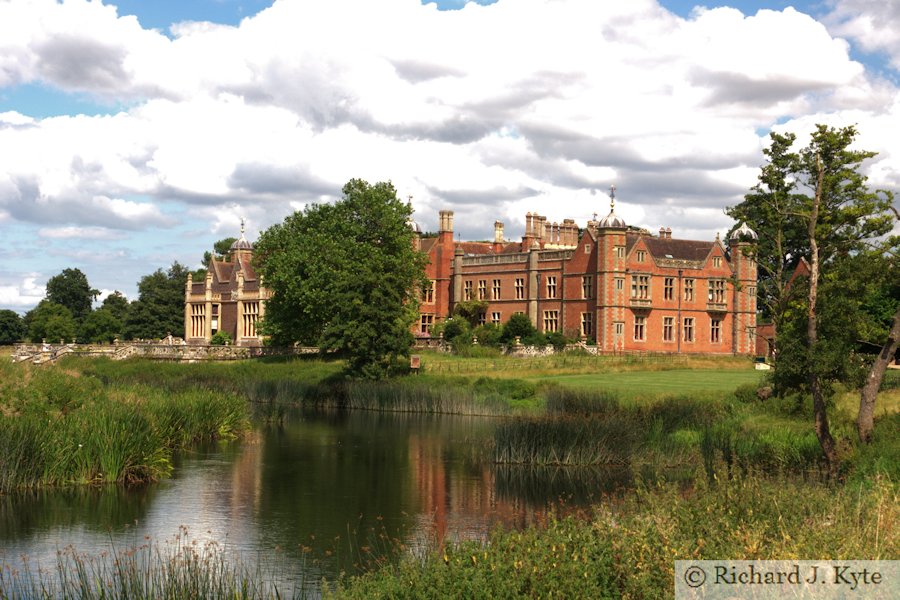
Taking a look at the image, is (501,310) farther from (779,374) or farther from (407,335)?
(779,374)

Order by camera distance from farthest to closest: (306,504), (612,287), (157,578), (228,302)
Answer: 1. (228,302)
2. (612,287)
3. (306,504)
4. (157,578)

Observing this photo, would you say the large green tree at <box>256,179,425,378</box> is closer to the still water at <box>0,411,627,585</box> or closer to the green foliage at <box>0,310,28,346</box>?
the still water at <box>0,411,627,585</box>

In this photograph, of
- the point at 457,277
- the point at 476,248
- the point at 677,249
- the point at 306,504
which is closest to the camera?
the point at 306,504

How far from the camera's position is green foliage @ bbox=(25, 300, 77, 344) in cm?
7688

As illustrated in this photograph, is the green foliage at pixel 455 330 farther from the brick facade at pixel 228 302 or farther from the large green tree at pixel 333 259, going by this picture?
the brick facade at pixel 228 302

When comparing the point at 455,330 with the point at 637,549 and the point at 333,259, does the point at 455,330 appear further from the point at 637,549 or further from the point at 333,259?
the point at 637,549

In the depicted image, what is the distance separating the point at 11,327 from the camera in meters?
92.5

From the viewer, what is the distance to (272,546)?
47.8 feet

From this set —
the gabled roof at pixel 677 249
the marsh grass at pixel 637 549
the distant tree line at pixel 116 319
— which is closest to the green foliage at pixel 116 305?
the distant tree line at pixel 116 319

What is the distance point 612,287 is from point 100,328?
137ft

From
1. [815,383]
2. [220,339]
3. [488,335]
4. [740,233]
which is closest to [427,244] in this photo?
[488,335]

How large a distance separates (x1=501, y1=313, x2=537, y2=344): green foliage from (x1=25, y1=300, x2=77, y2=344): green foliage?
36.7 meters

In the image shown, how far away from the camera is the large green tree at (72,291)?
98500 mm

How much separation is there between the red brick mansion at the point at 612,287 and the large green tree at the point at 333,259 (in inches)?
317
